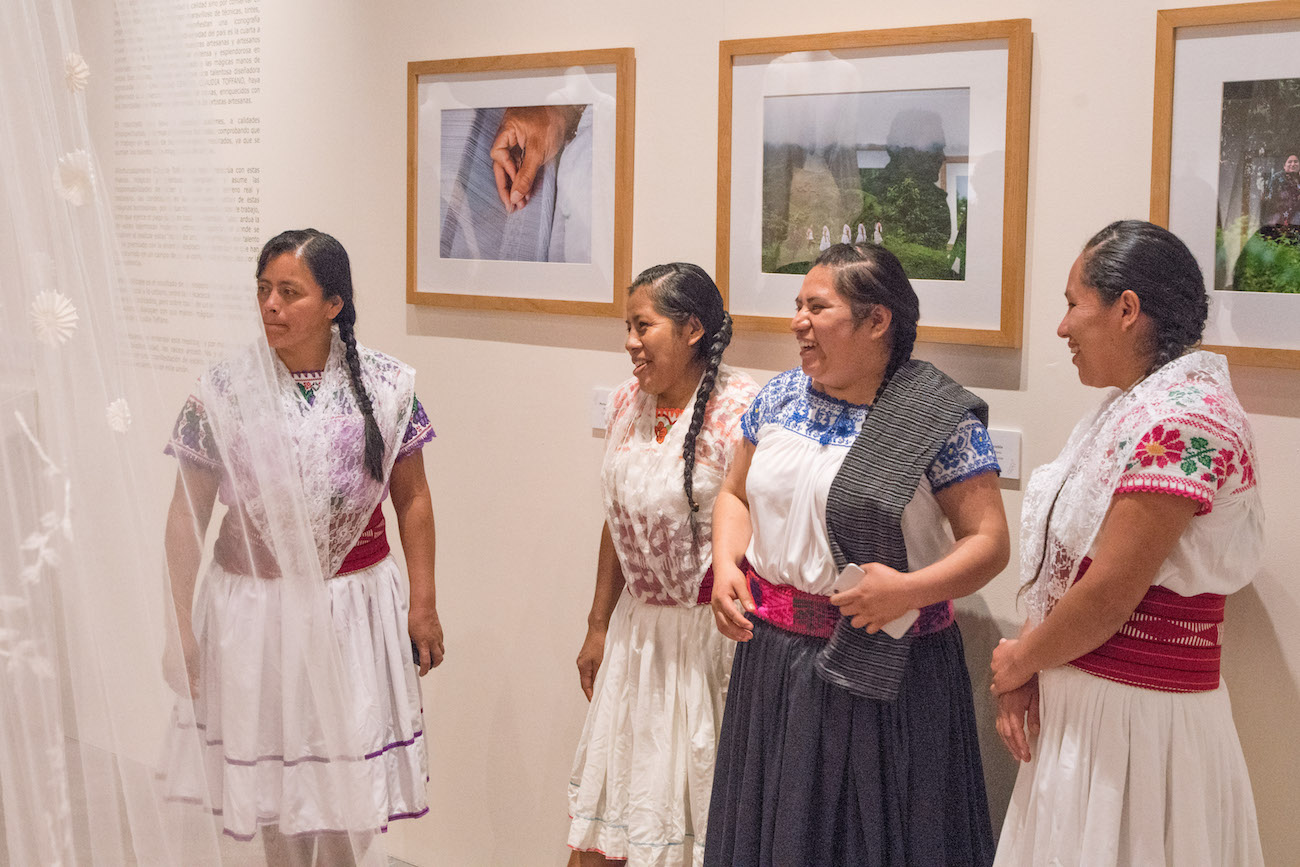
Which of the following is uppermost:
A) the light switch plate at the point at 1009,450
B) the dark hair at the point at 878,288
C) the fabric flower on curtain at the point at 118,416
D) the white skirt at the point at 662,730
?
the dark hair at the point at 878,288

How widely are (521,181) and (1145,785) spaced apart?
204 cm

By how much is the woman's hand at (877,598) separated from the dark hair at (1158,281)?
56 cm

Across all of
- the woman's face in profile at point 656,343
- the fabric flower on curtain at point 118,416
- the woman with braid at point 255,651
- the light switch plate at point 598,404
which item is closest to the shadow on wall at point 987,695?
the woman's face in profile at point 656,343

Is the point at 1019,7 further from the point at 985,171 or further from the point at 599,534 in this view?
the point at 599,534

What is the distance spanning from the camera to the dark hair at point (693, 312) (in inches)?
101

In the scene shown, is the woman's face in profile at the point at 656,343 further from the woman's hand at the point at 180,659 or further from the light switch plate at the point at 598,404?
the woman's hand at the point at 180,659

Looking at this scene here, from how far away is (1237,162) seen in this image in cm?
224

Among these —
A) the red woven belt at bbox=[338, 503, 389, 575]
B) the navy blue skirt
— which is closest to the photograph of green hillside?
the navy blue skirt

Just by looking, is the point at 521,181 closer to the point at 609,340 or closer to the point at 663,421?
the point at 609,340

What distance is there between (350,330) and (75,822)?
1.42 metres

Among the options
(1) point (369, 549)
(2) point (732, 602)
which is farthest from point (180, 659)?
(1) point (369, 549)

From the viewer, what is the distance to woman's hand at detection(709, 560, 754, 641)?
2289 mm

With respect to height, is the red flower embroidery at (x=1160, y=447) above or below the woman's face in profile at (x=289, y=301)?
below

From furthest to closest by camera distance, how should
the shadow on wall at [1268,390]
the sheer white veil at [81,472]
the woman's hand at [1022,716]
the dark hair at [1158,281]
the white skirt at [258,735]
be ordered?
the shadow on wall at [1268,390], the woman's hand at [1022,716], the dark hair at [1158,281], the white skirt at [258,735], the sheer white veil at [81,472]
